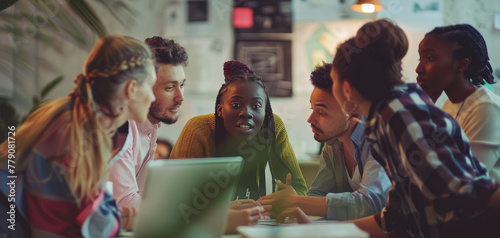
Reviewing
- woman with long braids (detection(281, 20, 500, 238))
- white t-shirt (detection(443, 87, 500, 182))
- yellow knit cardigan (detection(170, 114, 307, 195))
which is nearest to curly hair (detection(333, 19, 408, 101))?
woman with long braids (detection(281, 20, 500, 238))

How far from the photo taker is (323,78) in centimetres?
188

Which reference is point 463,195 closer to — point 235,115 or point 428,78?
point 428,78

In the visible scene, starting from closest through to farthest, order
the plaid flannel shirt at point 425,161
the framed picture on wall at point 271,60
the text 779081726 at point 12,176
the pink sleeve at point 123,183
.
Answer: the plaid flannel shirt at point 425,161
the text 779081726 at point 12,176
the pink sleeve at point 123,183
the framed picture on wall at point 271,60

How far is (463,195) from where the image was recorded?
3.55ft

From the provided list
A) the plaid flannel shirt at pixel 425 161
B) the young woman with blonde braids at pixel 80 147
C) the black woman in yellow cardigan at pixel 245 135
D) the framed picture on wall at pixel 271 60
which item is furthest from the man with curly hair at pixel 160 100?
the framed picture on wall at pixel 271 60

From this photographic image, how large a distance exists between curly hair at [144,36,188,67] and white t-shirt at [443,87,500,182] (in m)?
1.07

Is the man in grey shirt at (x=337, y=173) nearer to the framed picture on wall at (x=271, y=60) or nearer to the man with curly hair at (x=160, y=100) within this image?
the man with curly hair at (x=160, y=100)

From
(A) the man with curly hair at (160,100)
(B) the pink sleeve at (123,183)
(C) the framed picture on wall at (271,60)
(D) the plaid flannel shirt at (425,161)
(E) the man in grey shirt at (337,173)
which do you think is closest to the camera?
(D) the plaid flannel shirt at (425,161)

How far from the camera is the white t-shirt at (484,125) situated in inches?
70.2

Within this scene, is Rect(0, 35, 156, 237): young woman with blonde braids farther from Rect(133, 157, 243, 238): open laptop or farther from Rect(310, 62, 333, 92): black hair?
Rect(310, 62, 333, 92): black hair

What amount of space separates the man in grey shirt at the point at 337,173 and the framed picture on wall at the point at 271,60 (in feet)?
6.88

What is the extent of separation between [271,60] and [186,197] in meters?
3.08

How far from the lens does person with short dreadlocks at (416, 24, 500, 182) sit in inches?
69.7

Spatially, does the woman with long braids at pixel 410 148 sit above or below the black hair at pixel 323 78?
below
